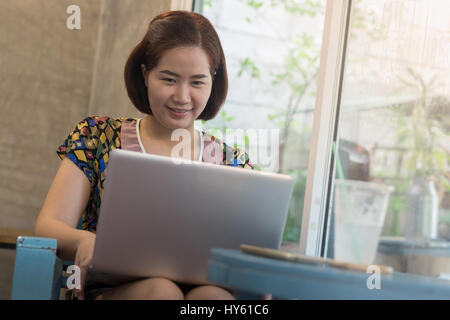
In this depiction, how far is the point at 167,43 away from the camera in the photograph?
1.71 meters

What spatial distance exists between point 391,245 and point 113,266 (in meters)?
1.30

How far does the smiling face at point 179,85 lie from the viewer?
5.59 feet

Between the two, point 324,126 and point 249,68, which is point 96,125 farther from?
point 249,68

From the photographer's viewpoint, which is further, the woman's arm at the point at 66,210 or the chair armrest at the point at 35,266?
the woman's arm at the point at 66,210

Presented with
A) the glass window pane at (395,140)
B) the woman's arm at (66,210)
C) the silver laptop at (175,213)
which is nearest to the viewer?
the silver laptop at (175,213)

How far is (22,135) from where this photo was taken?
3.60 meters

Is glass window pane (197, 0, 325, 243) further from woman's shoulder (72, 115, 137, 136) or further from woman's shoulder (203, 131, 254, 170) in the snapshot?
woman's shoulder (72, 115, 137, 136)

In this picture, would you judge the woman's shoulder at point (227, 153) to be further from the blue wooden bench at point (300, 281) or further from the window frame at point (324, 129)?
the blue wooden bench at point (300, 281)

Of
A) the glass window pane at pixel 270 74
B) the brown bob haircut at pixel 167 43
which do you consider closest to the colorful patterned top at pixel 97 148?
the brown bob haircut at pixel 167 43

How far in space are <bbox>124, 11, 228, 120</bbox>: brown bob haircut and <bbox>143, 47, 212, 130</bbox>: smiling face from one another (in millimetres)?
24

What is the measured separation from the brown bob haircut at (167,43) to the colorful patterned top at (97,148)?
12 cm

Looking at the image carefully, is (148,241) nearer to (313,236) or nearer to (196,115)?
(196,115)

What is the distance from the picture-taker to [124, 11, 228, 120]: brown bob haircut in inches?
67.6
